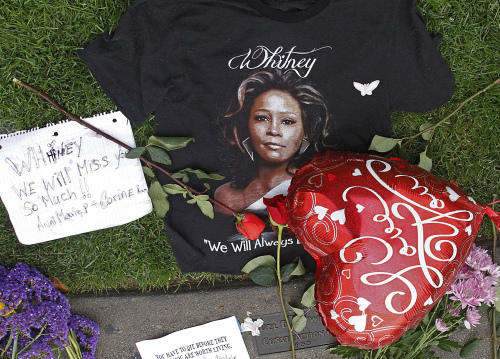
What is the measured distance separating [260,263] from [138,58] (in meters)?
0.56

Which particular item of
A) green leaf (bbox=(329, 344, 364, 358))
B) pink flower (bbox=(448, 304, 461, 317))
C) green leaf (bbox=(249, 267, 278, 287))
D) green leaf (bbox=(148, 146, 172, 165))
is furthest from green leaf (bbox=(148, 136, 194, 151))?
pink flower (bbox=(448, 304, 461, 317))

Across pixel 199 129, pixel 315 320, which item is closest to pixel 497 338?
pixel 315 320

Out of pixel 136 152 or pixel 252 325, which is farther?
pixel 252 325

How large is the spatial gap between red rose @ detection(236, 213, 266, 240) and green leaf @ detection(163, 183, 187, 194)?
0.15m

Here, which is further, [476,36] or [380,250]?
[476,36]

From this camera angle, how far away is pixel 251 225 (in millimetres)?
807

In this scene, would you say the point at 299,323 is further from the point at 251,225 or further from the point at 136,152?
the point at 136,152

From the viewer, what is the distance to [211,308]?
1000mm

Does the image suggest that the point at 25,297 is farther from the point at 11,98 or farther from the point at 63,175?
the point at 11,98

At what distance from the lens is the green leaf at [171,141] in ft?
2.71

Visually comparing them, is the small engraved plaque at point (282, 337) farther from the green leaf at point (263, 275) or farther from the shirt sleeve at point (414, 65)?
the shirt sleeve at point (414, 65)

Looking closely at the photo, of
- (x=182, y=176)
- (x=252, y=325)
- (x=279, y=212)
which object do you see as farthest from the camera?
(x=252, y=325)

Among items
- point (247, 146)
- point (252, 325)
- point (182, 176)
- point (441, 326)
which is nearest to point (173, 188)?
point (182, 176)

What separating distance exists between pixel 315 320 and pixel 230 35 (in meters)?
0.77
